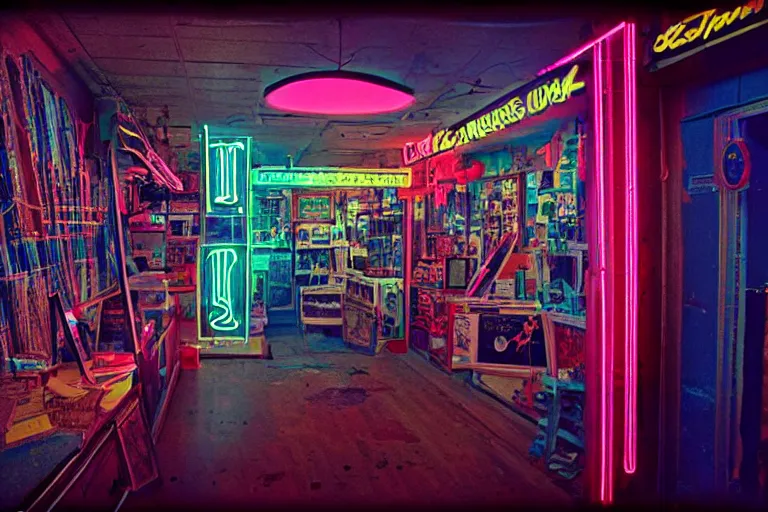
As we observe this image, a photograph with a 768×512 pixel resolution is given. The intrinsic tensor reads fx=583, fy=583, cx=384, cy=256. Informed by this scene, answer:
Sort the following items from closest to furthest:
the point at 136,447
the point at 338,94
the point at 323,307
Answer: the point at 136,447
the point at 338,94
the point at 323,307

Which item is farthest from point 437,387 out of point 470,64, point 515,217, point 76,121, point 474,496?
point 76,121

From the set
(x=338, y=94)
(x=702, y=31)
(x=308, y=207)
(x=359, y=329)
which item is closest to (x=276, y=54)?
(x=338, y=94)

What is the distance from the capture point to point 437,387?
676 cm

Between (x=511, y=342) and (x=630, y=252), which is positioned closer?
(x=630, y=252)

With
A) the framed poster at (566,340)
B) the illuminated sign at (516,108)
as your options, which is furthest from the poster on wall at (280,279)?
the framed poster at (566,340)

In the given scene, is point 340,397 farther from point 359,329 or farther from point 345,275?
point 345,275

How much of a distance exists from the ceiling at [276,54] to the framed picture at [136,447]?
250cm

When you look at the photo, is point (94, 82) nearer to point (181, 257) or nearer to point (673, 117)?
point (673, 117)

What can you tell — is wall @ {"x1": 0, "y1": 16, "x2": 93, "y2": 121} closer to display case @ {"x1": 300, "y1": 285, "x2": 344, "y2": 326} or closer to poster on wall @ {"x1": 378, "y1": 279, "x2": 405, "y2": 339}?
poster on wall @ {"x1": 378, "y1": 279, "x2": 405, "y2": 339}

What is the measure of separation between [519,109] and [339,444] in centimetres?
307

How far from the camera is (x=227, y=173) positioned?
677 centimetres

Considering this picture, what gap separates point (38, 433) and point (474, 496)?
269 centimetres

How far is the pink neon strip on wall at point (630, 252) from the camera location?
3.32 metres

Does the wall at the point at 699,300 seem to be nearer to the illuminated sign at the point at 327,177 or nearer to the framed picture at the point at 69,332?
the framed picture at the point at 69,332
